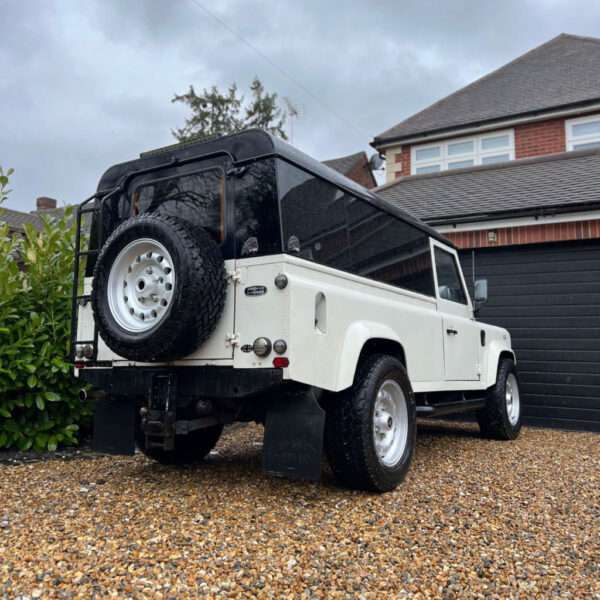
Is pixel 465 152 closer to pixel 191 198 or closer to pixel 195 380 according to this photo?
pixel 191 198

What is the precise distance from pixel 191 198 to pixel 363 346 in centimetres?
154

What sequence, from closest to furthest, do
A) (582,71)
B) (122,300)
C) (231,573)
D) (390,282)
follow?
(231,573) < (122,300) < (390,282) < (582,71)

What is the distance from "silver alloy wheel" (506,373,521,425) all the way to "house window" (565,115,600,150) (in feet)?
23.0

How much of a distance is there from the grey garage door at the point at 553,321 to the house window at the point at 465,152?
5.00 metres

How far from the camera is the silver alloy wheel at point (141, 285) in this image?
3.34 meters

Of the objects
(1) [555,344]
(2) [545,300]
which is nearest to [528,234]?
(2) [545,300]

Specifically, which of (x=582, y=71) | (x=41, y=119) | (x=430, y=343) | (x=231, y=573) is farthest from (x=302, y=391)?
(x=41, y=119)

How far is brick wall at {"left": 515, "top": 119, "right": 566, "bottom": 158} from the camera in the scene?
11.7 metres

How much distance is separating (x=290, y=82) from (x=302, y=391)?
1335 centimetres

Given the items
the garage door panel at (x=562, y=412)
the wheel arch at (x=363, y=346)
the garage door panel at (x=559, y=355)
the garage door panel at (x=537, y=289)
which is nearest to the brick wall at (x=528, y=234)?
the garage door panel at (x=537, y=289)

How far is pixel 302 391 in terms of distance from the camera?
10.9ft

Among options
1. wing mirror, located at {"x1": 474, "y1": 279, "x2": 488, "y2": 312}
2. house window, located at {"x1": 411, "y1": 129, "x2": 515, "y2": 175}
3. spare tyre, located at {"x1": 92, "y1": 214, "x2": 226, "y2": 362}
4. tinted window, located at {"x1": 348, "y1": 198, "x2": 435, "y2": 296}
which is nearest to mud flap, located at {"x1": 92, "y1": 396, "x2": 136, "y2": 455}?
spare tyre, located at {"x1": 92, "y1": 214, "x2": 226, "y2": 362}

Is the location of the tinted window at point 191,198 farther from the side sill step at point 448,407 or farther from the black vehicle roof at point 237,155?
the side sill step at point 448,407

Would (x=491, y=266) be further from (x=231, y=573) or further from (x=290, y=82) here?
(x=290, y=82)
